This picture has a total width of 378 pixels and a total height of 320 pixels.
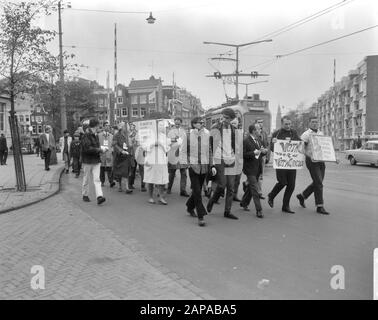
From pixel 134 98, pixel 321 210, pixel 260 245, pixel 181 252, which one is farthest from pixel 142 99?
pixel 181 252

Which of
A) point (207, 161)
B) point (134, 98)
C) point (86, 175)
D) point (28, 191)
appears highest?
point (134, 98)

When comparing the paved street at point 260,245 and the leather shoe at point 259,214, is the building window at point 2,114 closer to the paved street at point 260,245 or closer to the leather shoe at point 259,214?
the paved street at point 260,245

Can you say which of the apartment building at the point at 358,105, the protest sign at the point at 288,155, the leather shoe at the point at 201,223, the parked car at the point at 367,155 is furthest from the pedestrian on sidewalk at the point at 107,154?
the apartment building at the point at 358,105

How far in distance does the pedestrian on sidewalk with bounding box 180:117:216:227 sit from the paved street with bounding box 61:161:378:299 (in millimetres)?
369

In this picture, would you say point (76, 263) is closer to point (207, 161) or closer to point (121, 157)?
point (207, 161)

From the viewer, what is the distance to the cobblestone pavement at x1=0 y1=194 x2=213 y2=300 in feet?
14.0

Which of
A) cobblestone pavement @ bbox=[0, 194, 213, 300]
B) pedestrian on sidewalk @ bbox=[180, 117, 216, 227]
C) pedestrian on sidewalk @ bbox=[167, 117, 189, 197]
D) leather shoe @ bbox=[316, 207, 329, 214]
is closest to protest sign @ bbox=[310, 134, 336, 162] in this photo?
leather shoe @ bbox=[316, 207, 329, 214]

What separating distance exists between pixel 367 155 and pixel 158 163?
64.9 ft

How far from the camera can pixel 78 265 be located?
511 cm

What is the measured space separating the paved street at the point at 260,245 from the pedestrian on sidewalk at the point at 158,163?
45 cm

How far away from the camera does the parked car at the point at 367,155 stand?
2517cm

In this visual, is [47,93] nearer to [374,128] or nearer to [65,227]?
[65,227]

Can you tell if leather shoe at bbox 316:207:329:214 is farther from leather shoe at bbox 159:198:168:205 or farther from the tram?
the tram
